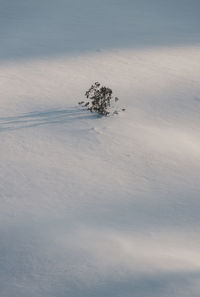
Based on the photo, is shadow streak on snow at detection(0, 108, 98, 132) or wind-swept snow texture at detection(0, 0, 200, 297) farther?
shadow streak on snow at detection(0, 108, 98, 132)

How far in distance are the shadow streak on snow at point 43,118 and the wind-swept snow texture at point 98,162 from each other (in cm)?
1

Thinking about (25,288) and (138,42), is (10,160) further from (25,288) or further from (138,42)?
(138,42)

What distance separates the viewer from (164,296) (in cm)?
300

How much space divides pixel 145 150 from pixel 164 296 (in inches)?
75.1

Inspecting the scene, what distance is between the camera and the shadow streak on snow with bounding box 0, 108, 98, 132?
16.4ft

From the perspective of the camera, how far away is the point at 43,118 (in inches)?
203

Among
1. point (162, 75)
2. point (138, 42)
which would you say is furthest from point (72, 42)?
point (162, 75)

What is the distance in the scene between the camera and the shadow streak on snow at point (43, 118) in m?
4.99

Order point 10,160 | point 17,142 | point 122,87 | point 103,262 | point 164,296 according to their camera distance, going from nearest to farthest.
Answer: point 164,296 < point 103,262 < point 10,160 < point 17,142 < point 122,87

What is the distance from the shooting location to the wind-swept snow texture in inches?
126

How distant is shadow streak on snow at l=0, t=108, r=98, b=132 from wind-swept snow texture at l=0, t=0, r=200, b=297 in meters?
0.01

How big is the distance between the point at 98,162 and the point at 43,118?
3.30ft

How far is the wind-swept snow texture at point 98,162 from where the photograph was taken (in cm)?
321

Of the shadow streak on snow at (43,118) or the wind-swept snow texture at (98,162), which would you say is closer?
the wind-swept snow texture at (98,162)
